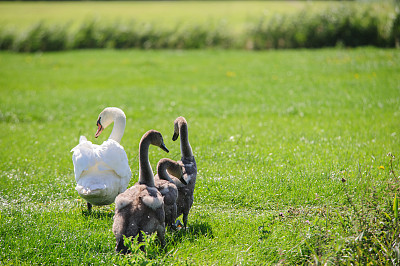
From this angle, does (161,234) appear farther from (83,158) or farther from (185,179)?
(83,158)

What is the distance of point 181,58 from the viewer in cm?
2261

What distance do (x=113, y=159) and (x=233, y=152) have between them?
329cm

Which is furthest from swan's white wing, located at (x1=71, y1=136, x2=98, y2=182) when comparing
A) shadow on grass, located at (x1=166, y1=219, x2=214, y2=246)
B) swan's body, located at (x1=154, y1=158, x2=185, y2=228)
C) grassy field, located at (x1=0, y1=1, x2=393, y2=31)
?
grassy field, located at (x1=0, y1=1, x2=393, y2=31)

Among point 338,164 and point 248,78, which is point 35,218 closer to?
point 338,164

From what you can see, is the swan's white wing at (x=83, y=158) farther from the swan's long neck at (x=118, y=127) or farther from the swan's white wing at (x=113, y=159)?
the swan's long neck at (x=118, y=127)

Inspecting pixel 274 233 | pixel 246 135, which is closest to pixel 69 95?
pixel 246 135

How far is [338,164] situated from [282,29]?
1847cm

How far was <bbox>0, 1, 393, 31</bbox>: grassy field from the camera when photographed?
3440cm

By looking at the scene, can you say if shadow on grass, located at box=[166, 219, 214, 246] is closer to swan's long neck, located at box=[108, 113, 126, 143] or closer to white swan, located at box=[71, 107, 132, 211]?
white swan, located at box=[71, 107, 132, 211]

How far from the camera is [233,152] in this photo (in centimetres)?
858

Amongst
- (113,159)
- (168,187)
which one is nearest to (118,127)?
(113,159)

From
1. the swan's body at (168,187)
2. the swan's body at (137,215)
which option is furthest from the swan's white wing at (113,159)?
the swan's body at (137,215)

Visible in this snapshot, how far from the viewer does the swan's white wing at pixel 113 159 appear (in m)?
5.91

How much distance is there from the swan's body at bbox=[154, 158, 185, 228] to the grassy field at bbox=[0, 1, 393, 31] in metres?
26.0
